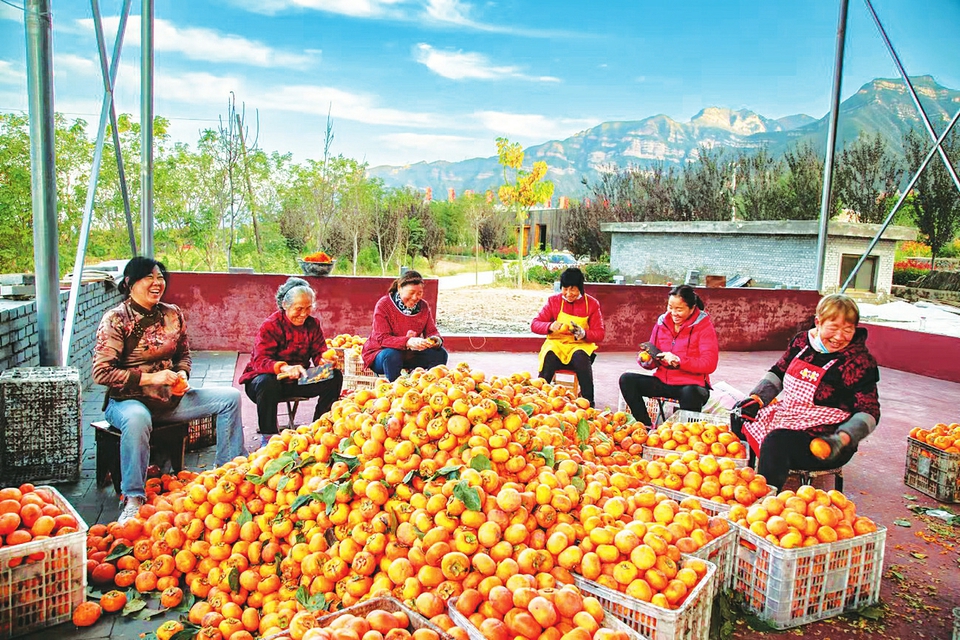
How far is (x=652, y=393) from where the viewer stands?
16.0 feet

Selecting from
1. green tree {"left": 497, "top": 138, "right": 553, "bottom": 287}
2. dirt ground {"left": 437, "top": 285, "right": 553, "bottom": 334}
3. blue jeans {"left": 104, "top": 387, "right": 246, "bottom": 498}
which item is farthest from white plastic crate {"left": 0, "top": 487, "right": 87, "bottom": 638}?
green tree {"left": 497, "top": 138, "right": 553, "bottom": 287}

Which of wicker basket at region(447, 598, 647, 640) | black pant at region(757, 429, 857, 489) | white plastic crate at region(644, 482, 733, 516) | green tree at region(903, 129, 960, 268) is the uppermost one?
green tree at region(903, 129, 960, 268)

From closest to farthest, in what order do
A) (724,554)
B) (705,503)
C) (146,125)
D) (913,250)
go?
(724,554) < (705,503) < (146,125) < (913,250)

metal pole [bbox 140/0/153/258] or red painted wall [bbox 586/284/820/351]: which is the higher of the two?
metal pole [bbox 140/0/153/258]

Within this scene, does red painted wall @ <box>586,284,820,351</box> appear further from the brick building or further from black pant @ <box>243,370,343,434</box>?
black pant @ <box>243,370,343,434</box>

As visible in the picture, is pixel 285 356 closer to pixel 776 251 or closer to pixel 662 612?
pixel 662 612

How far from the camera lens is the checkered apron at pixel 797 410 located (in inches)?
138

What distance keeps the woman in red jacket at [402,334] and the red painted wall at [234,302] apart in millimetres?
3648

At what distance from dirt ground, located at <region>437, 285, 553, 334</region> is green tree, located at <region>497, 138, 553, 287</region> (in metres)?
1.55

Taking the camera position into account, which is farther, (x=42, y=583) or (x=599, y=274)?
(x=599, y=274)

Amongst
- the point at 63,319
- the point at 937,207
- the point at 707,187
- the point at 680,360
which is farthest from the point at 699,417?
the point at 707,187

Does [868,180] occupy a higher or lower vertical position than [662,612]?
higher

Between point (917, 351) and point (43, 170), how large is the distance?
10.2 meters

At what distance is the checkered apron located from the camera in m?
3.50
